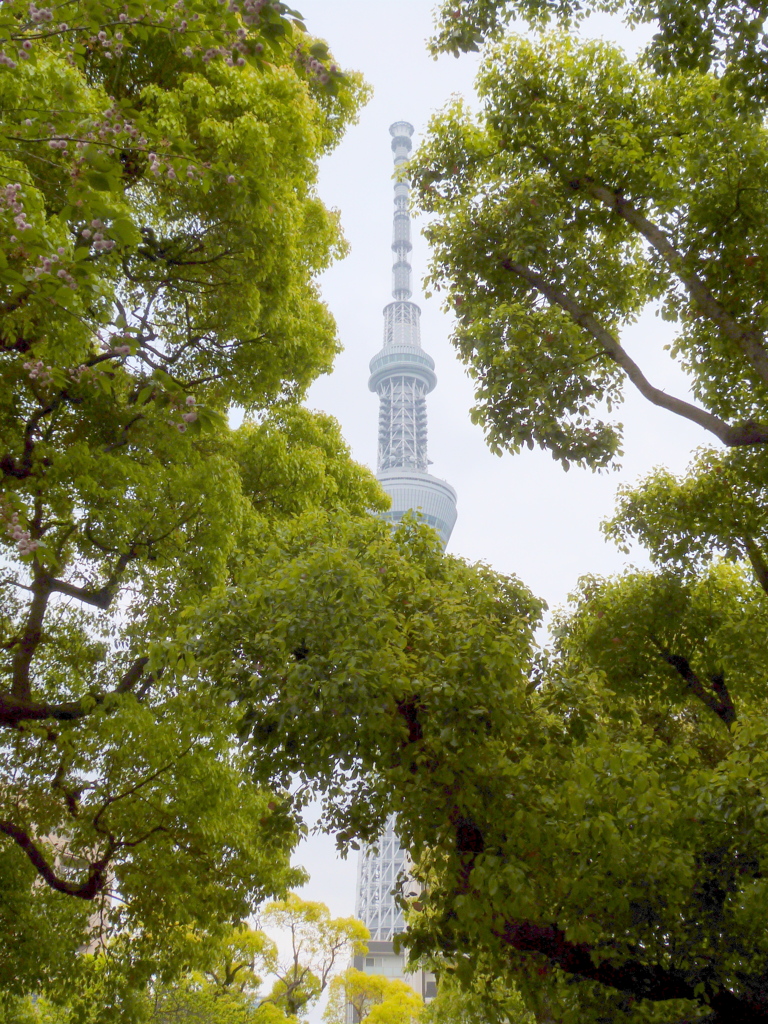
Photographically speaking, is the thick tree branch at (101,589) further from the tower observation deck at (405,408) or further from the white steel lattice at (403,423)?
the white steel lattice at (403,423)

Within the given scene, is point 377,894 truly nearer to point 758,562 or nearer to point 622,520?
point 622,520

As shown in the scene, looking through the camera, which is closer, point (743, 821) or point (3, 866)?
point (743, 821)

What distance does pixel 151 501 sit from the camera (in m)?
7.69

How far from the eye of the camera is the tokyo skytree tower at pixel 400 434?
299 ft

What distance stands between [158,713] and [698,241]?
6780 millimetres

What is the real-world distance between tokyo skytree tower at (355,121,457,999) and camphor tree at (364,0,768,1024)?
80290mm

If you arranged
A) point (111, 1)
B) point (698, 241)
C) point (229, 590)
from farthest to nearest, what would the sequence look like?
point (698, 241) → point (229, 590) → point (111, 1)

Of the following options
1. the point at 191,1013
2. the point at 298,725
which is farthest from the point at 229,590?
the point at 191,1013

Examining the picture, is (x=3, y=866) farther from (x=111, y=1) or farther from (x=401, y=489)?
(x=401, y=489)

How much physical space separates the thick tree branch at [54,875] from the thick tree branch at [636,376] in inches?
269

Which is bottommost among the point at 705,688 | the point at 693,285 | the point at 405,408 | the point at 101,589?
the point at 705,688

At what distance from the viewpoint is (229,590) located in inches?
244

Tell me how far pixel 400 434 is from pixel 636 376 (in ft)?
331

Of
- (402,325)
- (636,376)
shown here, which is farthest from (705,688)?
(402,325)
